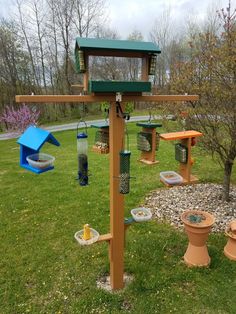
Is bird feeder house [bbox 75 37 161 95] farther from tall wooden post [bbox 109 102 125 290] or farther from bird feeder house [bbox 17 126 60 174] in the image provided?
bird feeder house [bbox 17 126 60 174]

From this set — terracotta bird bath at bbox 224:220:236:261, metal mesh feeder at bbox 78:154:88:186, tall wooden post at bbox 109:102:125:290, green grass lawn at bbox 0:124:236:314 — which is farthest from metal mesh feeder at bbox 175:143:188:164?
metal mesh feeder at bbox 78:154:88:186

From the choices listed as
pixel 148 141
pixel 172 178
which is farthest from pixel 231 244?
pixel 148 141

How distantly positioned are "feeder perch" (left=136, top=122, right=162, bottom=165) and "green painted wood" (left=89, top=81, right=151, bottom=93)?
1.17 metres

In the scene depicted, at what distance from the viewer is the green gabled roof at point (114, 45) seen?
91.7 inches

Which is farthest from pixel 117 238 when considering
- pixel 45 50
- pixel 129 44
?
pixel 45 50

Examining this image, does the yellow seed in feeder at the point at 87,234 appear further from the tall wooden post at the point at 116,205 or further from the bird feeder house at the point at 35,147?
the bird feeder house at the point at 35,147

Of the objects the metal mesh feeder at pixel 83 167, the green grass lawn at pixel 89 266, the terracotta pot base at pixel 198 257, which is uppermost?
the metal mesh feeder at pixel 83 167

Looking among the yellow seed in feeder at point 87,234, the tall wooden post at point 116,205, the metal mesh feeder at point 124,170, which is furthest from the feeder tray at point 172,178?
the yellow seed in feeder at point 87,234

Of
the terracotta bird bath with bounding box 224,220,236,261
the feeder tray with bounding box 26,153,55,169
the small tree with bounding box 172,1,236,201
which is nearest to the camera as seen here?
the feeder tray with bounding box 26,153,55,169

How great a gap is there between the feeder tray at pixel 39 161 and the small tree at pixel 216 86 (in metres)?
2.46

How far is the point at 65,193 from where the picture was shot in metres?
6.06

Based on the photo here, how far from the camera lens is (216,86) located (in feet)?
13.2

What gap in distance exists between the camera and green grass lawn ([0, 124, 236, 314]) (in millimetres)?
2973

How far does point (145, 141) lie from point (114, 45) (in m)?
1.72
